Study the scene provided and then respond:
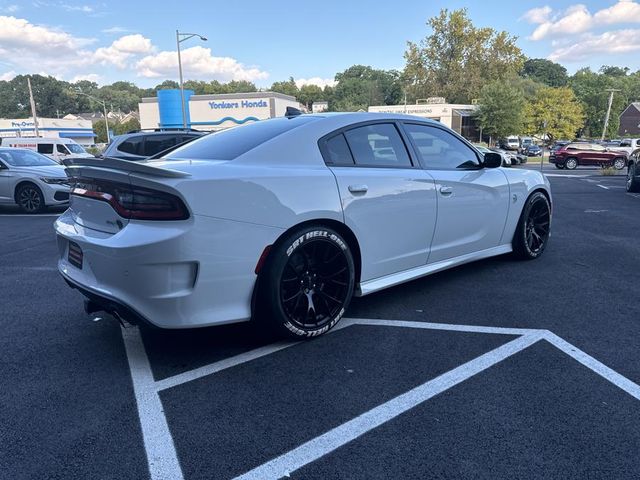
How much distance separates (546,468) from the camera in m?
2.05

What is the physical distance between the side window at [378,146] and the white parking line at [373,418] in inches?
63.2

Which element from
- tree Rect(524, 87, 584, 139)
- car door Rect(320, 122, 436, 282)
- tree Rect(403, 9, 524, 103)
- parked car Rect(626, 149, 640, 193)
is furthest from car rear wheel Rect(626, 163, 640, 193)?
tree Rect(403, 9, 524, 103)

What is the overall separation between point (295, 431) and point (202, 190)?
137 centimetres

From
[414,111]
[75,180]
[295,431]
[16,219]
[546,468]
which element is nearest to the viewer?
[546,468]

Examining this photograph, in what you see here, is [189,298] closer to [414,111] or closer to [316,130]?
[316,130]

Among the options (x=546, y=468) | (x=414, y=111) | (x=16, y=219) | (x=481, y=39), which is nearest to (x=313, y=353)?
(x=546, y=468)

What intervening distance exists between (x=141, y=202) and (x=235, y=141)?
3.44ft

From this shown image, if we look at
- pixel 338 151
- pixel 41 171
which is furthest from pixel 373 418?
pixel 41 171

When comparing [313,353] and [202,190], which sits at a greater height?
[202,190]

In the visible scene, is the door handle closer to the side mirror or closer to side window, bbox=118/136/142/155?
the side mirror

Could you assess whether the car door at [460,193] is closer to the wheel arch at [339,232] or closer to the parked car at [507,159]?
the parked car at [507,159]

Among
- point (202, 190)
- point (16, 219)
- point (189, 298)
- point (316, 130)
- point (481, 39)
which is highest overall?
point (481, 39)

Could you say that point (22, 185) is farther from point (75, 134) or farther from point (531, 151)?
point (75, 134)

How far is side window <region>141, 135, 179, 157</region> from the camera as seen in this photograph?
9.70 metres
